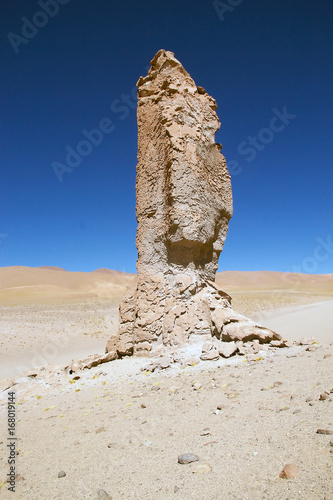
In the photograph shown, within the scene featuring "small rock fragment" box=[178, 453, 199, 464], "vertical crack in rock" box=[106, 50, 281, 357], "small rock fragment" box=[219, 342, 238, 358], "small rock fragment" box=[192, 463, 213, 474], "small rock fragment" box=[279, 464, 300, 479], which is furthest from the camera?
"vertical crack in rock" box=[106, 50, 281, 357]

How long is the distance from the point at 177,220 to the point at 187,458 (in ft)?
17.9

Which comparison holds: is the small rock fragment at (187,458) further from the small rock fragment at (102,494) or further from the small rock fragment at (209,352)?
the small rock fragment at (209,352)

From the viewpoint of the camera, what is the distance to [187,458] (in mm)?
2623

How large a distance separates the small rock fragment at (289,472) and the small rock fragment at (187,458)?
774mm

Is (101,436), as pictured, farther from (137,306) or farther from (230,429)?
(137,306)

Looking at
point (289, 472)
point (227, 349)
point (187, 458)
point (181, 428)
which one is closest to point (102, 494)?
point (187, 458)

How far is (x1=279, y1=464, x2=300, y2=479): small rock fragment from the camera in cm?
207

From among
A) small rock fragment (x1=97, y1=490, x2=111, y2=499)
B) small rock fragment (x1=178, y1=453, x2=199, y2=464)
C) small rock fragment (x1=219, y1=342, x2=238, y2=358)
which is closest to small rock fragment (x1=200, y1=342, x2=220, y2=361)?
small rock fragment (x1=219, y1=342, x2=238, y2=358)

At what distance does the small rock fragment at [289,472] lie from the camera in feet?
6.80

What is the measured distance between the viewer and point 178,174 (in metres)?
7.55

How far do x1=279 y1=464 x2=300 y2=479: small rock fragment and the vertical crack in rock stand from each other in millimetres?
4315

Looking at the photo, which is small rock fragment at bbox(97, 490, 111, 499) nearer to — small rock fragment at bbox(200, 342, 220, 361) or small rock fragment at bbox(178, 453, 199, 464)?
small rock fragment at bbox(178, 453, 199, 464)

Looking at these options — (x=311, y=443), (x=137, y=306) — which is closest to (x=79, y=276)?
(x=137, y=306)

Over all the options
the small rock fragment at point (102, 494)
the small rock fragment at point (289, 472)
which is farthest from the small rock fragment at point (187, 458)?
the small rock fragment at point (289, 472)
